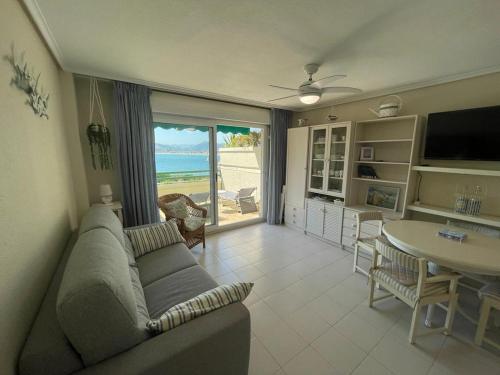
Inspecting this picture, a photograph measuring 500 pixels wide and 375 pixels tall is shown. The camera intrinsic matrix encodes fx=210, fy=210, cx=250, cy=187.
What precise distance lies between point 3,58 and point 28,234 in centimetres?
88

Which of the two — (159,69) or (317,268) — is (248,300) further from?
(159,69)

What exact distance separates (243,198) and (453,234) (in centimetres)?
365

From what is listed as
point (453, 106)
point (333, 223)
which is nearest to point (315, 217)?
point (333, 223)

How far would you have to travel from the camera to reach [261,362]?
4.90ft

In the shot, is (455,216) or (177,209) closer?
(455,216)

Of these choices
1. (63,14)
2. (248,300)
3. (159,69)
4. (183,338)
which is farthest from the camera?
(159,69)

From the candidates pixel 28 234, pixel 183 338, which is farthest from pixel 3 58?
pixel 183 338

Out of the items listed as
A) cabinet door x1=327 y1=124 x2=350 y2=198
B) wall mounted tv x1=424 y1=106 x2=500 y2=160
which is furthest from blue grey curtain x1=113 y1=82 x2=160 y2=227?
wall mounted tv x1=424 y1=106 x2=500 y2=160

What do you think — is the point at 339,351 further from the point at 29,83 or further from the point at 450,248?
the point at 29,83

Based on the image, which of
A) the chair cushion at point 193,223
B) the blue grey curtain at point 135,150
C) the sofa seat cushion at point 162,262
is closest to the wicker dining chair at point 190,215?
the chair cushion at point 193,223

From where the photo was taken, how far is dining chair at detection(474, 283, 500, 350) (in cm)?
152

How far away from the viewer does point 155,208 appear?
9.80ft

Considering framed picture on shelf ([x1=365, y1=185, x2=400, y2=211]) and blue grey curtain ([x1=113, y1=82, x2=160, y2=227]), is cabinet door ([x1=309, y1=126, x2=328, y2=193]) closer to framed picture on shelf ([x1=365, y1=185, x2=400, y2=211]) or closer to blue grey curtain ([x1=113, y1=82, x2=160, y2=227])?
framed picture on shelf ([x1=365, y1=185, x2=400, y2=211])

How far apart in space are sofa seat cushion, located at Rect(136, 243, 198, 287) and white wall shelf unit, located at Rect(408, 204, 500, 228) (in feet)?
8.69
